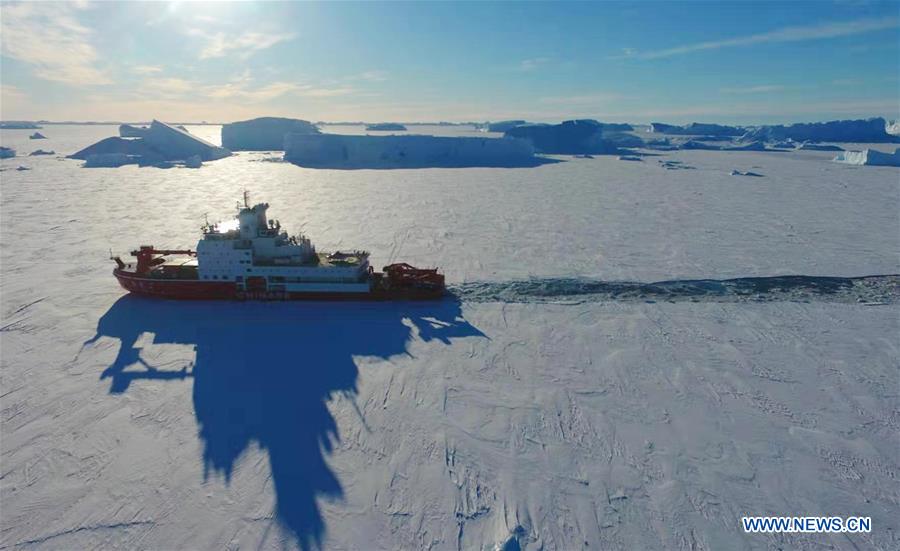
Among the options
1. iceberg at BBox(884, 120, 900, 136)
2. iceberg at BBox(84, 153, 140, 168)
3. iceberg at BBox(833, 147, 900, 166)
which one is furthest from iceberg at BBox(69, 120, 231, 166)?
iceberg at BBox(884, 120, 900, 136)

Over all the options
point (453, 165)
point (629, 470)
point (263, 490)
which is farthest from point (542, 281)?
point (453, 165)

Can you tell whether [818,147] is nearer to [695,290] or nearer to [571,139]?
[571,139]

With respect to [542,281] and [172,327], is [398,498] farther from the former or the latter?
[542,281]

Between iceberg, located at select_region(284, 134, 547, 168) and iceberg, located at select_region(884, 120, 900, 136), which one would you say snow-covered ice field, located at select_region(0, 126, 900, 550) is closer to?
iceberg, located at select_region(284, 134, 547, 168)

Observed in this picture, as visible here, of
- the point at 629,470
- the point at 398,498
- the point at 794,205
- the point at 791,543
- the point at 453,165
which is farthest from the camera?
the point at 453,165

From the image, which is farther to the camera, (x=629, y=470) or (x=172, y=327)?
(x=172, y=327)

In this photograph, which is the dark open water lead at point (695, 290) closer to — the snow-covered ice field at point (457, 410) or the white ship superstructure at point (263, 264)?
the snow-covered ice field at point (457, 410)

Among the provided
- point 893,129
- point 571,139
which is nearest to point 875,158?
point 571,139
